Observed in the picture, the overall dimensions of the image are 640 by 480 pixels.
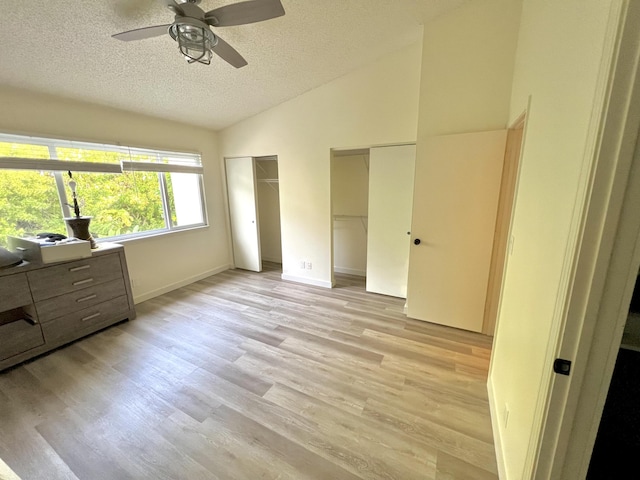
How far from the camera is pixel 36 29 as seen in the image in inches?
63.0

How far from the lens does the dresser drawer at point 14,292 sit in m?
1.88

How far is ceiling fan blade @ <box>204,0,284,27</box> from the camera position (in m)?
1.32

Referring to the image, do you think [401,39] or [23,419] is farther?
[401,39]

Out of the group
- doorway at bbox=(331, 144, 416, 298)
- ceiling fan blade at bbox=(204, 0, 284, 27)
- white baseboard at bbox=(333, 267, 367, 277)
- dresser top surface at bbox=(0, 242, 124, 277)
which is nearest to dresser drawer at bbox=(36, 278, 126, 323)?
dresser top surface at bbox=(0, 242, 124, 277)

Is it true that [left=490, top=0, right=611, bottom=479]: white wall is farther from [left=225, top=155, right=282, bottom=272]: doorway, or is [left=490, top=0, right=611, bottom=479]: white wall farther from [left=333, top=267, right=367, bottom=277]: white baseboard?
[left=225, top=155, right=282, bottom=272]: doorway

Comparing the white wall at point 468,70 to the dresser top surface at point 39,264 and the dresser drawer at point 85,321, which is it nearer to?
the dresser top surface at point 39,264

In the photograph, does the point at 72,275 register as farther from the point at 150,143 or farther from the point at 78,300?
the point at 150,143

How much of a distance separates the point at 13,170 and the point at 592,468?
4346 millimetres

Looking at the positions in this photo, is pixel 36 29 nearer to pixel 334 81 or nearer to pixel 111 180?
pixel 111 180

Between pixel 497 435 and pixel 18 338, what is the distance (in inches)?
139

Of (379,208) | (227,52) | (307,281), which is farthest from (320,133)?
(307,281)

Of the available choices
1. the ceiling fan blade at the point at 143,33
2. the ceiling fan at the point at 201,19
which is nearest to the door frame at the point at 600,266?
the ceiling fan at the point at 201,19

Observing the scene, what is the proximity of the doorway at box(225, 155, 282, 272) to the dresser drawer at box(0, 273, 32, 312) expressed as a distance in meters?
2.49

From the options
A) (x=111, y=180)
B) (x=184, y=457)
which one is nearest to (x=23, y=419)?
(x=184, y=457)
